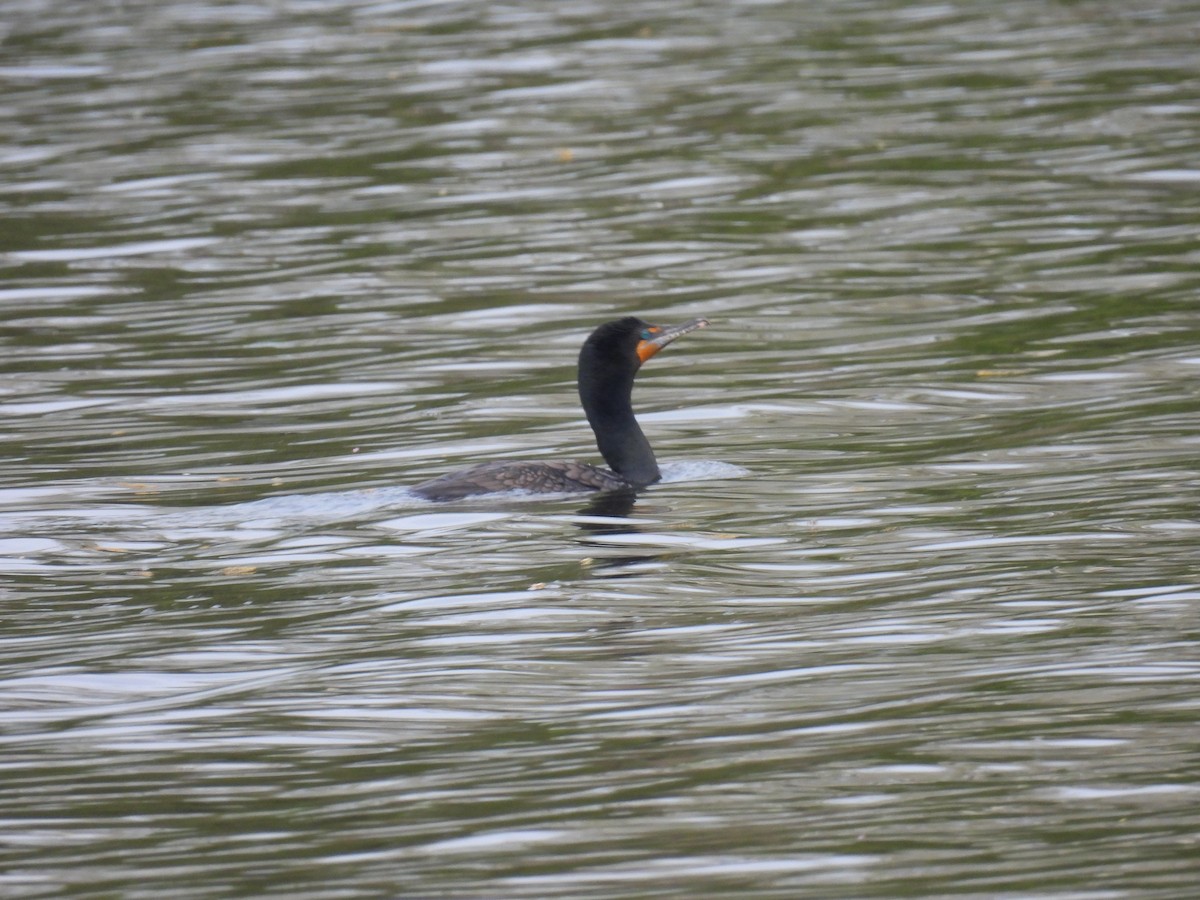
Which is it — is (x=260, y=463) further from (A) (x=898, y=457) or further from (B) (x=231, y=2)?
(B) (x=231, y=2)

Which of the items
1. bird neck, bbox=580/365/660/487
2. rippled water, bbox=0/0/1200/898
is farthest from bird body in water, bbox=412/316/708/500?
rippled water, bbox=0/0/1200/898

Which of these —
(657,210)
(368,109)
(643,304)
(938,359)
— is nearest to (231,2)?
(368,109)

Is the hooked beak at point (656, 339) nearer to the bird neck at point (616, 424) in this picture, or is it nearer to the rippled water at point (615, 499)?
the bird neck at point (616, 424)

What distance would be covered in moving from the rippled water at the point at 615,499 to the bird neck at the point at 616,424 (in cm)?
38

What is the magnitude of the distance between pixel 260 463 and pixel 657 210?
773 centimetres

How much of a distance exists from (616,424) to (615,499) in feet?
1.89

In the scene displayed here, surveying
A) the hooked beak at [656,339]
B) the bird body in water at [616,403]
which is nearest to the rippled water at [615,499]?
the bird body in water at [616,403]

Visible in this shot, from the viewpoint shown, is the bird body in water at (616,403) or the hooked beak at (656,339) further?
the hooked beak at (656,339)

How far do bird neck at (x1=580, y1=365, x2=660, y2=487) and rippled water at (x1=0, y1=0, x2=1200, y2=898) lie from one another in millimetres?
376

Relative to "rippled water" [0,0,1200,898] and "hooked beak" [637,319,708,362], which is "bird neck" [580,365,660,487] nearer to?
"hooked beak" [637,319,708,362]

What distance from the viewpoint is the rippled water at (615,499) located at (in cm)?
583

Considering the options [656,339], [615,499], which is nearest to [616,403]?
[656,339]

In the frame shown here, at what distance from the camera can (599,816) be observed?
19.1ft

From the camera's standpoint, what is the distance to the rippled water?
19.1 ft
